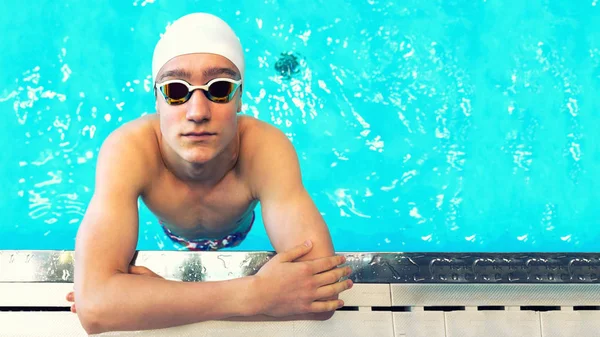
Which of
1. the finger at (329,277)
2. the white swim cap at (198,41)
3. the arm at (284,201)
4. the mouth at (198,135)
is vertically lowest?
the finger at (329,277)

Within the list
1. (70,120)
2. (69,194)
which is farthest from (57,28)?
(69,194)

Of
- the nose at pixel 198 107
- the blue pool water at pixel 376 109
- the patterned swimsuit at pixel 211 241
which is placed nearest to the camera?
the nose at pixel 198 107

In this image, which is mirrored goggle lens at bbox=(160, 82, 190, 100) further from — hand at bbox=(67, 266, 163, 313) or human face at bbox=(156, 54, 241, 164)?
hand at bbox=(67, 266, 163, 313)

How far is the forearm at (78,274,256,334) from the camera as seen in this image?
1976mm

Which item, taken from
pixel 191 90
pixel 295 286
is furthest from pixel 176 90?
pixel 295 286

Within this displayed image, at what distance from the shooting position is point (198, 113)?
6.91ft

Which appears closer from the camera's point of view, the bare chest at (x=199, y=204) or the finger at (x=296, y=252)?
the finger at (x=296, y=252)

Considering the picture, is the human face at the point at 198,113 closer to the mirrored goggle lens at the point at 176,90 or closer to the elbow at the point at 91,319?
the mirrored goggle lens at the point at 176,90

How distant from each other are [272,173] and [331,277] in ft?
1.62

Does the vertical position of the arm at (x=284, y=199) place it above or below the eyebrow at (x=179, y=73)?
below

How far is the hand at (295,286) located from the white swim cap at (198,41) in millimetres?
755

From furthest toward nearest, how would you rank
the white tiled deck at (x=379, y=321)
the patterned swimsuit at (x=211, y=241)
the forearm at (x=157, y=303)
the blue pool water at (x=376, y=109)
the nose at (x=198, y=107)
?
the blue pool water at (x=376, y=109) → the patterned swimsuit at (x=211, y=241) → the white tiled deck at (x=379, y=321) → the nose at (x=198, y=107) → the forearm at (x=157, y=303)

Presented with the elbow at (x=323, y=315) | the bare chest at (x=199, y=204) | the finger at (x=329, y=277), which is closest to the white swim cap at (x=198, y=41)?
the bare chest at (x=199, y=204)

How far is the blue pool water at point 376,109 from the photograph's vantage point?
14.3 feet
